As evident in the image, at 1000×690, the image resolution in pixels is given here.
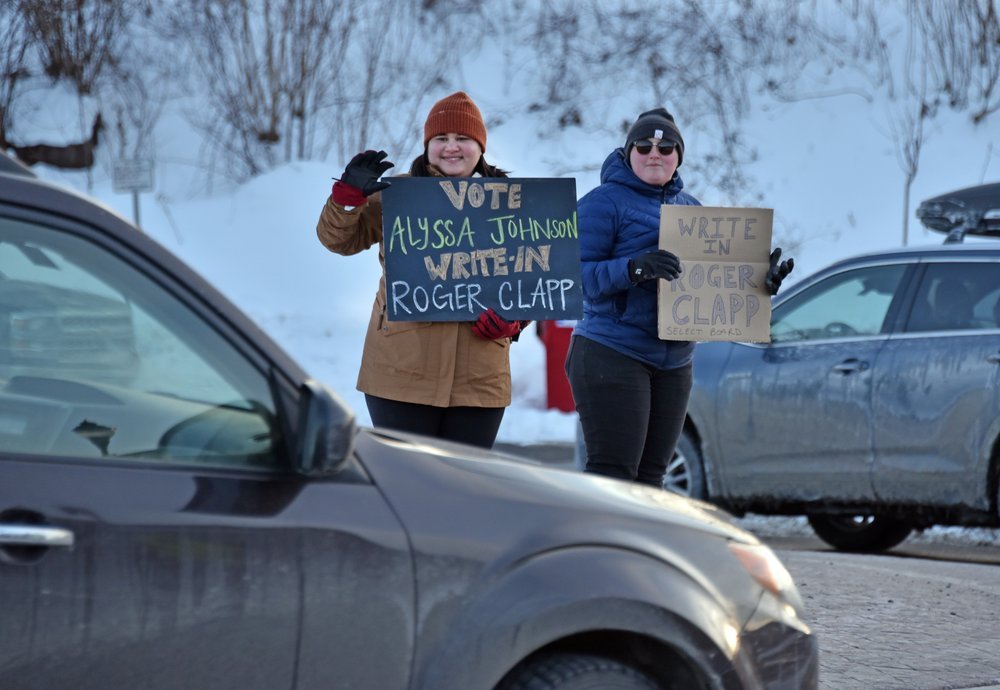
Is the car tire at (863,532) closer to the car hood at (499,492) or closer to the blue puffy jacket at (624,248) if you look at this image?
the blue puffy jacket at (624,248)

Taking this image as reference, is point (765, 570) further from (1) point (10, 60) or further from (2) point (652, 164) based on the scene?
(1) point (10, 60)

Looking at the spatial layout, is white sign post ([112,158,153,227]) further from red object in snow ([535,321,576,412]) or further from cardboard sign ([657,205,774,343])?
cardboard sign ([657,205,774,343])

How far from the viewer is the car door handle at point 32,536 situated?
2.67 meters

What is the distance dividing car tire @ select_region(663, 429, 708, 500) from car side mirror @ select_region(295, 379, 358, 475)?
579 cm

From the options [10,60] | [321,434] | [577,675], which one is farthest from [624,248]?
[10,60]

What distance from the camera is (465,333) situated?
493 cm

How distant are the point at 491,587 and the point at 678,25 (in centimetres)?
2114

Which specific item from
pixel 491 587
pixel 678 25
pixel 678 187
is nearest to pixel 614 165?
pixel 678 187

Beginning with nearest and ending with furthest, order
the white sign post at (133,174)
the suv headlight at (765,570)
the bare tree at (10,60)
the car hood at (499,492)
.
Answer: the car hood at (499,492)
the suv headlight at (765,570)
the white sign post at (133,174)
the bare tree at (10,60)

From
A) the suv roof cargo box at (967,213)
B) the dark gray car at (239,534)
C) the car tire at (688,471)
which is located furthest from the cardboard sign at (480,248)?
the suv roof cargo box at (967,213)

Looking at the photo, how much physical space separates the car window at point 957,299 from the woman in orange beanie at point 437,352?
3.63 meters

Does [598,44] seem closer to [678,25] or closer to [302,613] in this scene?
[678,25]

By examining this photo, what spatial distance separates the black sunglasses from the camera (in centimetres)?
542

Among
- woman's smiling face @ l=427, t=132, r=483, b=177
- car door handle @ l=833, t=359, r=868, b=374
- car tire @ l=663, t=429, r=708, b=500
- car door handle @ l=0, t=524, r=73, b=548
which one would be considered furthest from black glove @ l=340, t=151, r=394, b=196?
car tire @ l=663, t=429, r=708, b=500
